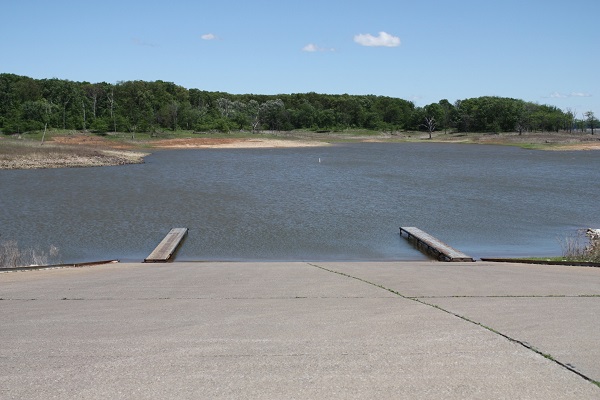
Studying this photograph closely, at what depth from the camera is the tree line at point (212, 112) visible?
11488cm

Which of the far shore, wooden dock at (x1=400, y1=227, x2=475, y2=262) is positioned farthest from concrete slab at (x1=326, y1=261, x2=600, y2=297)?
the far shore

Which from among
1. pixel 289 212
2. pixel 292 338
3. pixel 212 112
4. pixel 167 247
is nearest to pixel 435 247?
pixel 167 247

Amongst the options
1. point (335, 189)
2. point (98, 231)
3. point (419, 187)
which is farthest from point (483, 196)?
point (98, 231)

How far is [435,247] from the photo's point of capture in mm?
18375

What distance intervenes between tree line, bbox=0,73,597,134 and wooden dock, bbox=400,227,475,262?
9008cm

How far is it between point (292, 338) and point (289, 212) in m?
20.8

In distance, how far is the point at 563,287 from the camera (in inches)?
430

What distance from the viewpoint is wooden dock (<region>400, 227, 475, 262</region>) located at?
16.8 metres

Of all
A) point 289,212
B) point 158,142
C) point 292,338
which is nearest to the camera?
point 292,338

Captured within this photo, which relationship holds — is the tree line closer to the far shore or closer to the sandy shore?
the far shore

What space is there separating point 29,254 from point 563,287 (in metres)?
13.4

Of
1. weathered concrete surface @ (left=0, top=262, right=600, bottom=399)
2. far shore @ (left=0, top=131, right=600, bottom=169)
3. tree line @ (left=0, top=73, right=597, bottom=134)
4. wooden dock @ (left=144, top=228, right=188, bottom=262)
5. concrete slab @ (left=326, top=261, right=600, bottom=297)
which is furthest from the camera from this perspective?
tree line @ (left=0, top=73, right=597, bottom=134)

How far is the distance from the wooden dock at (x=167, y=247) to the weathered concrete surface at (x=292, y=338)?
16.3 feet

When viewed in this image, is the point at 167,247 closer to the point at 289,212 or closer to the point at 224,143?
the point at 289,212
